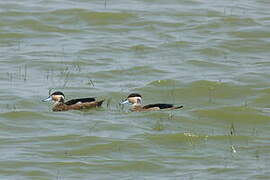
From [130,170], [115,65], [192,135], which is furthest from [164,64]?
[130,170]

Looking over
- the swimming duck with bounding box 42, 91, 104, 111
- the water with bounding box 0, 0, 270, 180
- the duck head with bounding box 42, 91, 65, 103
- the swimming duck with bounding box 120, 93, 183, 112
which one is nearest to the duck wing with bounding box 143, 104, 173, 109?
the swimming duck with bounding box 120, 93, 183, 112

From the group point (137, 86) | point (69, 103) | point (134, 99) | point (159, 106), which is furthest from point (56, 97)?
point (137, 86)

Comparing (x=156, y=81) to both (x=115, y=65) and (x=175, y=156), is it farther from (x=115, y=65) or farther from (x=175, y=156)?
(x=175, y=156)

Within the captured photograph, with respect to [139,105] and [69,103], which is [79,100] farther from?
[139,105]

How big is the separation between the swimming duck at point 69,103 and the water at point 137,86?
0.14 metres

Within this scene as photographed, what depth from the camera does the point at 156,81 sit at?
1634 centimetres

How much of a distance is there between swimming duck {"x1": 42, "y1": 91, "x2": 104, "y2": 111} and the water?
137 millimetres

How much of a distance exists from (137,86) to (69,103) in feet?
5.20

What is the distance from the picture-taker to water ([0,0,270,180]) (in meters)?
12.4

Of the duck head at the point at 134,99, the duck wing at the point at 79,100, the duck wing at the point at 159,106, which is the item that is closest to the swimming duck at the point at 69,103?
the duck wing at the point at 79,100

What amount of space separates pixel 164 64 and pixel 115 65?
803 millimetres

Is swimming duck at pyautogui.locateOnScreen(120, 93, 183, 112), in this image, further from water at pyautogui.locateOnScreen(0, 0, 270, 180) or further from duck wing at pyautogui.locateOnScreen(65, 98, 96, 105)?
duck wing at pyautogui.locateOnScreen(65, 98, 96, 105)

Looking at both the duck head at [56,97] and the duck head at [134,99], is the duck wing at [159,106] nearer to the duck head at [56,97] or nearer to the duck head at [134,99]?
the duck head at [134,99]

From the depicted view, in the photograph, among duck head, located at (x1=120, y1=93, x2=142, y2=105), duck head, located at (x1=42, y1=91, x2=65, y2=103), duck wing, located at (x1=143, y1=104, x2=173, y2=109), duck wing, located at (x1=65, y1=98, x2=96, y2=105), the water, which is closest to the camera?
the water
